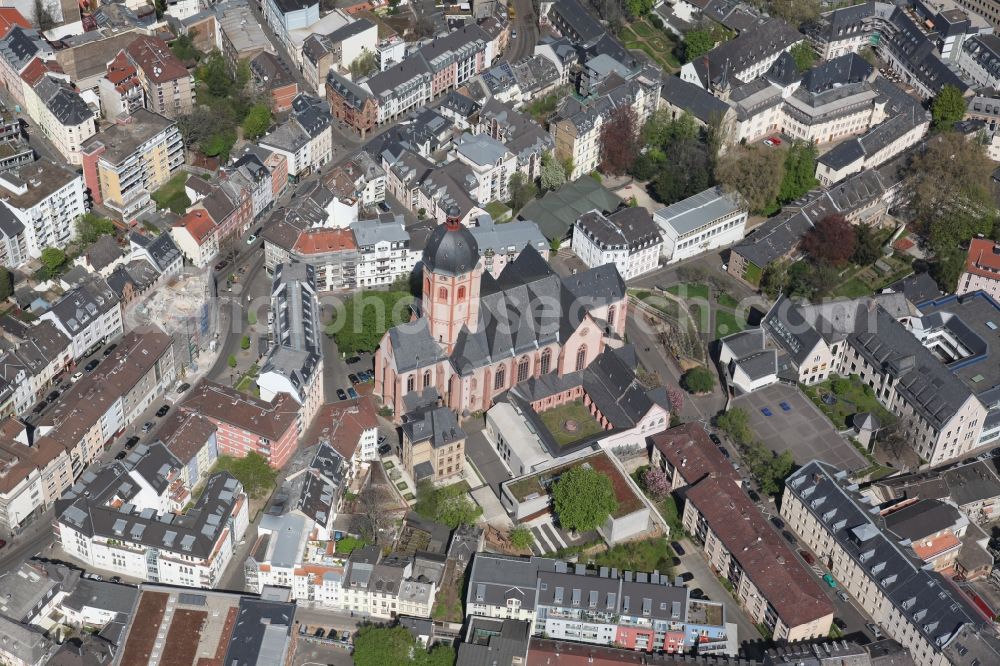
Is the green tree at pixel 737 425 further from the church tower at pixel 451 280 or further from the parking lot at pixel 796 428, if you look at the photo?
the church tower at pixel 451 280

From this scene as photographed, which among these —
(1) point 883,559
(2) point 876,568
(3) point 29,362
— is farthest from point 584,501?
(3) point 29,362

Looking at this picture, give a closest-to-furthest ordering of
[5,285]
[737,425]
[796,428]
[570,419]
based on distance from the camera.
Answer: [737,425], [570,419], [796,428], [5,285]

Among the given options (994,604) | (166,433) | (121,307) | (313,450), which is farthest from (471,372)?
(994,604)

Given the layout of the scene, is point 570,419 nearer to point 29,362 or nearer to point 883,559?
point 883,559

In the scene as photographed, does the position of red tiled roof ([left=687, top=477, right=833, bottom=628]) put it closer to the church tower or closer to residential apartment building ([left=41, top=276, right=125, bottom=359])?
the church tower

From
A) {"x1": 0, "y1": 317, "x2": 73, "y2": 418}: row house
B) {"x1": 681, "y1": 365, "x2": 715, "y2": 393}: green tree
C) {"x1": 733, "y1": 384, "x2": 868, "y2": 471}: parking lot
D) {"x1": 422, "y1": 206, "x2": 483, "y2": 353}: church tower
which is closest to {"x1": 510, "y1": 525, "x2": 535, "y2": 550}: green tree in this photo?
{"x1": 422, "y1": 206, "x2": 483, "y2": 353}: church tower

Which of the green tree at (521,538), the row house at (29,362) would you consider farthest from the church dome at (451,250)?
the row house at (29,362)
